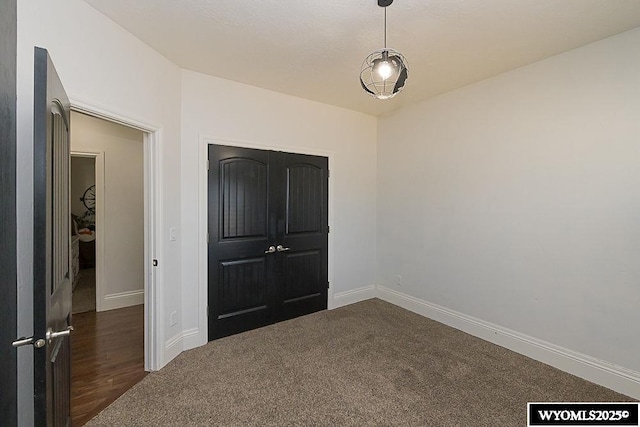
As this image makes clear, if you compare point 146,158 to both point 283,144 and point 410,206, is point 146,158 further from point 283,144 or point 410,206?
point 410,206

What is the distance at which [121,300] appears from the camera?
4.00 meters

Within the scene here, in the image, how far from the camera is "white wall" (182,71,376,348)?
115 inches

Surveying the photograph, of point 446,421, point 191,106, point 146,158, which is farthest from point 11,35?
point 446,421

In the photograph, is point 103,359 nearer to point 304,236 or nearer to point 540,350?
point 304,236

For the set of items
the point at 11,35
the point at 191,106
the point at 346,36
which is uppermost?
the point at 346,36

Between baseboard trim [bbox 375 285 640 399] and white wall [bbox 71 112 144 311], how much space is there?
3824 mm

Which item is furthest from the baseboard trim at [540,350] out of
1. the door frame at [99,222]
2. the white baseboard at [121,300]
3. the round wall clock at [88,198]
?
the round wall clock at [88,198]

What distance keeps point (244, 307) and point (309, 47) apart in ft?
8.75

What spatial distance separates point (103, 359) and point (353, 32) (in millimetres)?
3558

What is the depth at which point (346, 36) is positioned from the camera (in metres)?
2.25

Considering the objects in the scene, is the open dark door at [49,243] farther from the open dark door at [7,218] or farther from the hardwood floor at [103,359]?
the hardwood floor at [103,359]

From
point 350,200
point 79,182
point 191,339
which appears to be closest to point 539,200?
point 350,200

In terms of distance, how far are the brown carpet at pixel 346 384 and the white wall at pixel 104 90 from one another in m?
0.49

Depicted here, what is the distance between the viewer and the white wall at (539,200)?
226 cm
